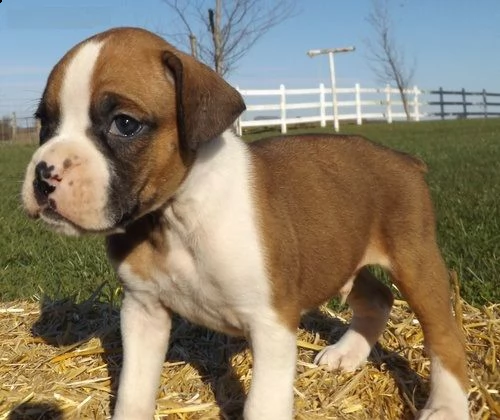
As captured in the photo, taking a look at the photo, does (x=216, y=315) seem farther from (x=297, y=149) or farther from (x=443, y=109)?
(x=443, y=109)

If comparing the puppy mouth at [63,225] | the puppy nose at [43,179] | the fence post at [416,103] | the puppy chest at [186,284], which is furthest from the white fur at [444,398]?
the fence post at [416,103]

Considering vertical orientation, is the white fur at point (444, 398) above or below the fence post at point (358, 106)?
below

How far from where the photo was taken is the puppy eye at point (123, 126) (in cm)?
294

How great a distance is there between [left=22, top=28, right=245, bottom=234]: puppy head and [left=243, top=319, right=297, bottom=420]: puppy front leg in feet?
2.35

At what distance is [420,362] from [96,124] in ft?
7.48

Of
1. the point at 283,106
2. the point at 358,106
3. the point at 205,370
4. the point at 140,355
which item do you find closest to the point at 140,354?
the point at 140,355

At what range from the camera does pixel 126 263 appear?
3387 millimetres

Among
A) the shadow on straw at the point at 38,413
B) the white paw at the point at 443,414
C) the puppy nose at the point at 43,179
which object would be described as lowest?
the white paw at the point at 443,414

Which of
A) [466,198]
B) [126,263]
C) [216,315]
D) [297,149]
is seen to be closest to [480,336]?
[297,149]

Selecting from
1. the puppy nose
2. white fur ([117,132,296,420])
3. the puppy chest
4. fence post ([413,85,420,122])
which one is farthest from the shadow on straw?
fence post ([413,85,420,122])

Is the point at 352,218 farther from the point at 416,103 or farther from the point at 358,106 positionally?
the point at 416,103

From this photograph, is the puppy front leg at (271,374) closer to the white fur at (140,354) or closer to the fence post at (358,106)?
the white fur at (140,354)

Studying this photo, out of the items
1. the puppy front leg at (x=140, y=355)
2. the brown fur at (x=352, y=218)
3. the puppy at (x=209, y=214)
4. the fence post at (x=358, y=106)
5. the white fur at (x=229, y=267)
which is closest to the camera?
the puppy at (x=209, y=214)

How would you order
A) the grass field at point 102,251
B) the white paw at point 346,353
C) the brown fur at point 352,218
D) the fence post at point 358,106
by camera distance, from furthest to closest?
the fence post at point 358,106, the grass field at point 102,251, the white paw at point 346,353, the brown fur at point 352,218
